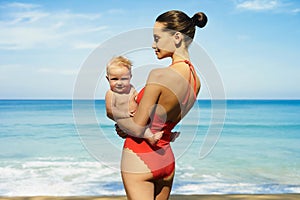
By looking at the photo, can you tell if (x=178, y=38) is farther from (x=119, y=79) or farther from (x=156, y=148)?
(x=156, y=148)

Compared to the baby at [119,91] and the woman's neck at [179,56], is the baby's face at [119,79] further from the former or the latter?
the woman's neck at [179,56]

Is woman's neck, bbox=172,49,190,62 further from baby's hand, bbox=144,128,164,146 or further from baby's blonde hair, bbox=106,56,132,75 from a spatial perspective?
baby's hand, bbox=144,128,164,146

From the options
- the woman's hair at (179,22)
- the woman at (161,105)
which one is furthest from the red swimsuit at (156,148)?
the woman's hair at (179,22)

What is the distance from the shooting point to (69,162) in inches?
429

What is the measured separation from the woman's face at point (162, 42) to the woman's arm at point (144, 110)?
151mm

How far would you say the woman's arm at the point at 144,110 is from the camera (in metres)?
1.88

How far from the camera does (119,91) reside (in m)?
2.03

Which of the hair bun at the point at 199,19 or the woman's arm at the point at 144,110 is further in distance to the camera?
the hair bun at the point at 199,19

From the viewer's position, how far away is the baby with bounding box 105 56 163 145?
78.9 inches

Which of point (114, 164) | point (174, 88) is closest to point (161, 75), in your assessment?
point (174, 88)

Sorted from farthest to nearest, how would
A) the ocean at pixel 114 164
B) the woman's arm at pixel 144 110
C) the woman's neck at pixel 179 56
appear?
the ocean at pixel 114 164 → the woman's neck at pixel 179 56 → the woman's arm at pixel 144 110

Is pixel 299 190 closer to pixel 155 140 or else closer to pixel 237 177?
pixel 237 177

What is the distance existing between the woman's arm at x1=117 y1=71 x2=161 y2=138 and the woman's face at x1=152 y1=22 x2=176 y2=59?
0.49 ft

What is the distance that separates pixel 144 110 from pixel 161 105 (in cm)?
8
